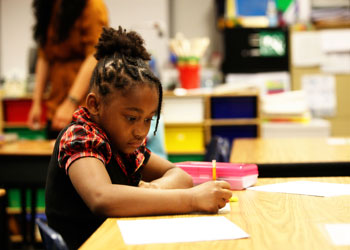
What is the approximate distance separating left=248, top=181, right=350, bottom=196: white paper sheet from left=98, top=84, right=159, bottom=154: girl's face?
1.25 feet

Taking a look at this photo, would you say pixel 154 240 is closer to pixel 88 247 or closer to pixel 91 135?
pixel 88 247

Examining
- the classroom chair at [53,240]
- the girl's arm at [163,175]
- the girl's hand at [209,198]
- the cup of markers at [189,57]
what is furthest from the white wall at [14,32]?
the classroom chair at [53,240]

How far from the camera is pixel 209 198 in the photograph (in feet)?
3.74

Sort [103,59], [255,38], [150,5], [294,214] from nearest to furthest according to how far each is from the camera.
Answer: [294,214], [103,59], [255,38], [150,5]

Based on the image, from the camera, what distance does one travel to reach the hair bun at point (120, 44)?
134 cm

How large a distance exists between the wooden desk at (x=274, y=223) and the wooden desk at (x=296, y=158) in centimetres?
71

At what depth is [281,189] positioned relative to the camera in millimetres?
1416

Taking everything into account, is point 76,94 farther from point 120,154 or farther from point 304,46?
point 304,46

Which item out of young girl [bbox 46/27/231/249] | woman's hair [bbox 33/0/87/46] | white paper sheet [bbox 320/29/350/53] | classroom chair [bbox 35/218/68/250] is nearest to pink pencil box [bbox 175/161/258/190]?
young girl [bbox 46/27/231/249]

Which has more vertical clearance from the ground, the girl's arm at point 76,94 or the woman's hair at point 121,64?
the woman's hair at point 121,64

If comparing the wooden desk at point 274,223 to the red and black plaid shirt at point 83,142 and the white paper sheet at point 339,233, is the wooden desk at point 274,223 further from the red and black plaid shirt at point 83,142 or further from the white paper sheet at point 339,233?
the red and black plaid shirt at point 83,142

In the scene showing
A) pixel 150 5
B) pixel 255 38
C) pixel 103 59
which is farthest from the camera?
pixel 150 5

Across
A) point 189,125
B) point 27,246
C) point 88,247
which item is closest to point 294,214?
point 88,247

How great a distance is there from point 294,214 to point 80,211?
1.62 feet
